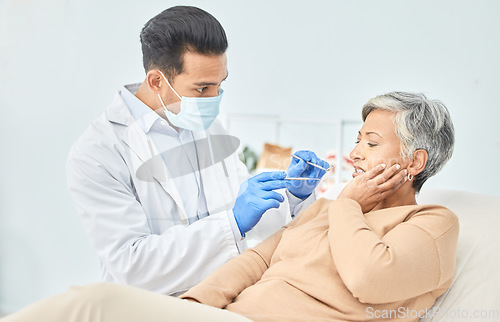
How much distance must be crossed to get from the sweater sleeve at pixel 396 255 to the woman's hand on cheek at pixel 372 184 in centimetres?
11

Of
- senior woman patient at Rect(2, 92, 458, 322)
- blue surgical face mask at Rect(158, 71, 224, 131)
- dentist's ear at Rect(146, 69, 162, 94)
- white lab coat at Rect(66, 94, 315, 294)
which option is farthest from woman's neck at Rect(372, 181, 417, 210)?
dentist's ear at Rect(146, 69, 162, 94)

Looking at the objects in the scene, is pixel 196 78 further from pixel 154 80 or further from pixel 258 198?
pixel 258 198

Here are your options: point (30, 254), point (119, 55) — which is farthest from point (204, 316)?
point (30, 254)

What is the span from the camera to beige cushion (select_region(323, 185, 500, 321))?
4.07 feet

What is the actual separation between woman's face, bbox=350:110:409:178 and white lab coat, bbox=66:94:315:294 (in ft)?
1.18

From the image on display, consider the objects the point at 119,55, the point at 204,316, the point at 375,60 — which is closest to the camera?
the point at 204,316

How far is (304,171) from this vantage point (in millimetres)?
1396

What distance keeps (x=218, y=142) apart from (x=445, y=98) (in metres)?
0.81

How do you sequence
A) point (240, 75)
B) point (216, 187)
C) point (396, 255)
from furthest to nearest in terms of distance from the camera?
point (240, 75) < point (216, 187) < point (396, 255)

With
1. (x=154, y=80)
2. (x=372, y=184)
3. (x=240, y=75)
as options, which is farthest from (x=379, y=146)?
(x=240, y=75)

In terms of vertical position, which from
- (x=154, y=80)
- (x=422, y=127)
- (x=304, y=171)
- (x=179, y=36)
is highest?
(x=179, y=36)

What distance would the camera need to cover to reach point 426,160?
1314mm

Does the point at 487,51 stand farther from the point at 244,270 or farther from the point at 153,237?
the point at 153,237

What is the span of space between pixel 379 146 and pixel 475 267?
1.24 feet
